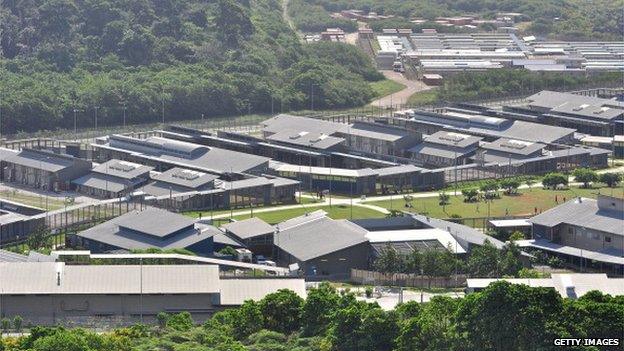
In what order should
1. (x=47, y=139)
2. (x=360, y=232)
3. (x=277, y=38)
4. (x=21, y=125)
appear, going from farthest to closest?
(x=277, y=38) → (x=21, y=125) → (x=47, y=139) → (x=360, y=232)

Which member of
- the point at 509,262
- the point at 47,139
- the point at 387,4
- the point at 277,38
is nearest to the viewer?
the point at 509,262

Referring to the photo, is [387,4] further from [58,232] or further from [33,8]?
[58,232]

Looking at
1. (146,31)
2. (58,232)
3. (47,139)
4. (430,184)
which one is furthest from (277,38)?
(58,232)

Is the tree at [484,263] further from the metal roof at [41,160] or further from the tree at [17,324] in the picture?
the metal roof at [41,160]

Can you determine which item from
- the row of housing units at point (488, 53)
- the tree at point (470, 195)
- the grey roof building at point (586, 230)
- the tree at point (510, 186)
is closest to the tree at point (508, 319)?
the grey roof building at point (586, 230)

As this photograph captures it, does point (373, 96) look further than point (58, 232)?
Yes

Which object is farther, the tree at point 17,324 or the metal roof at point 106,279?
the metal roof at point 106,279
